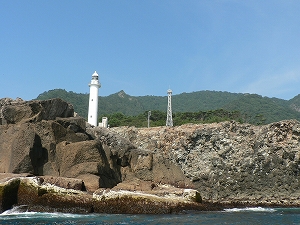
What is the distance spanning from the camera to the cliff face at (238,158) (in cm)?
3306

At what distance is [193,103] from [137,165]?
135386mm

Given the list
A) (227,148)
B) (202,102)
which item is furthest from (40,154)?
(202,102)

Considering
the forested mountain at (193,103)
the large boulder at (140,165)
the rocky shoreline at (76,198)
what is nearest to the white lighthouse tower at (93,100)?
the large boulder at (140,165)

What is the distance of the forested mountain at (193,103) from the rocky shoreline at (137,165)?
2885 inches

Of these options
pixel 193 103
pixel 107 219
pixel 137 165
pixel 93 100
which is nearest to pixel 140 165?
pixel 137 165

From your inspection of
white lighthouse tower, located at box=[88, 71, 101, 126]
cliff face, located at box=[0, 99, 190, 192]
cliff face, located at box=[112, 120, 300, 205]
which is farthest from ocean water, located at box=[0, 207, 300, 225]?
white lighthouse tower, located at box=[88, 71, 101, 126]

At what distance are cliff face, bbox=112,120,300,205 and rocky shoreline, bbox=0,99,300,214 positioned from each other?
88 mm

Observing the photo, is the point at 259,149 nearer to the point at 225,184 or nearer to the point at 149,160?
the point at 225,184

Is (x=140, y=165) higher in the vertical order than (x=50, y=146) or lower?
lower

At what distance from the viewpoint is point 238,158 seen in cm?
3641

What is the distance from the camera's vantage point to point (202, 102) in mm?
167625

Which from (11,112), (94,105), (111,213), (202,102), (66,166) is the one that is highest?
(202,102)

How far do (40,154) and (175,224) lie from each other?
428 inches

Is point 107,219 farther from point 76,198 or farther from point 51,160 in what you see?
point 51,160
